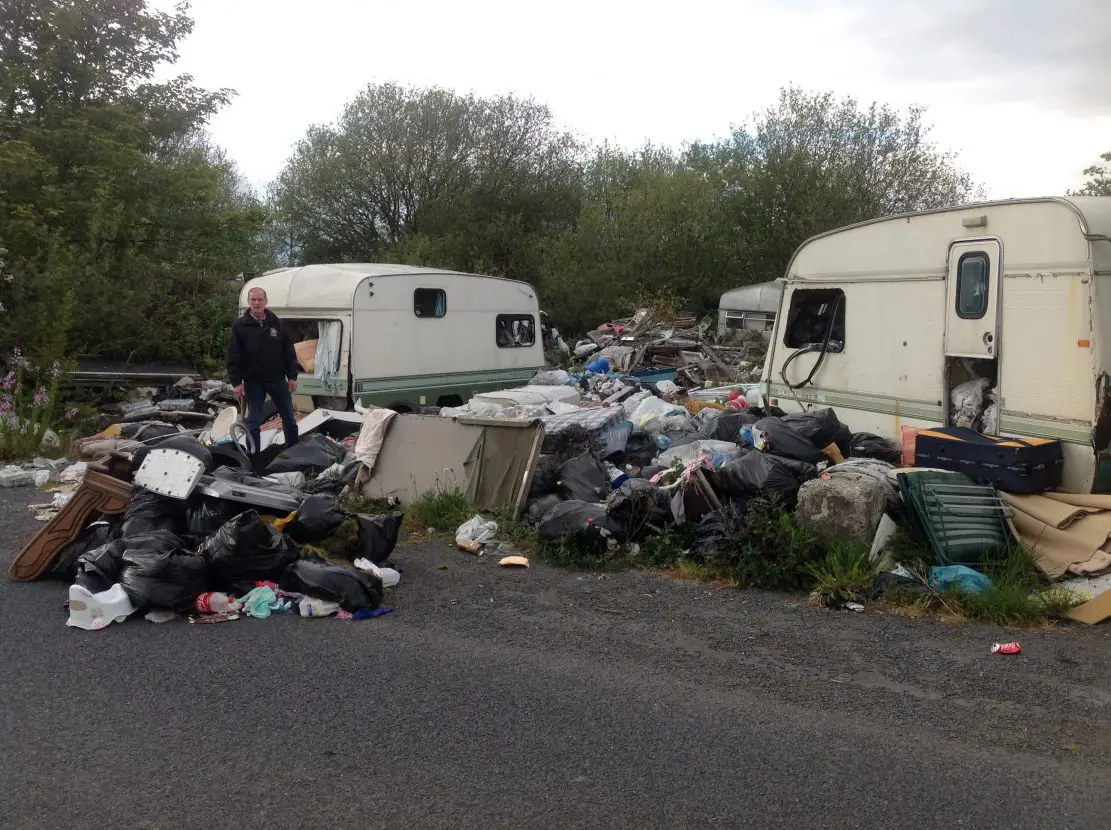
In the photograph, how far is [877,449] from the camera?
835 cm

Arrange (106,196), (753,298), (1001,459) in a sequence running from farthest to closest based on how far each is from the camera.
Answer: (753,298), (106,196), (1001,459)

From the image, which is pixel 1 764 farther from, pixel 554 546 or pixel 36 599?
pixel 554 546

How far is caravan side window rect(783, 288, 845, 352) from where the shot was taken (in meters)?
9.34

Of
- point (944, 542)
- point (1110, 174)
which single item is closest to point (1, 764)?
point (944, 542)

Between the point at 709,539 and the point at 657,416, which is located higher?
the point at 657,416

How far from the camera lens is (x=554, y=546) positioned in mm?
7070

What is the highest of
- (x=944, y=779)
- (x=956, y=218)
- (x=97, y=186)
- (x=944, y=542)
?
(x=97, y=186)

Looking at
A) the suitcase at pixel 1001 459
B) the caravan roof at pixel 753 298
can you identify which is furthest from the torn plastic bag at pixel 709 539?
the caravan roof at pixel 753 298

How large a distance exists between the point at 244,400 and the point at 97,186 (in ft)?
33.5

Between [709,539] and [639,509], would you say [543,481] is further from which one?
[709,539]

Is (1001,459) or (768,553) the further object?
(1001,459)

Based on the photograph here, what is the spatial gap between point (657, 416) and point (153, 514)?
5.74 metres

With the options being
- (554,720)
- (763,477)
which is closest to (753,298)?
(763,477)

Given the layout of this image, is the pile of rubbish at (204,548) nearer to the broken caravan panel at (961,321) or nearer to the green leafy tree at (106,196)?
the broken caravan panel at (961,321)
